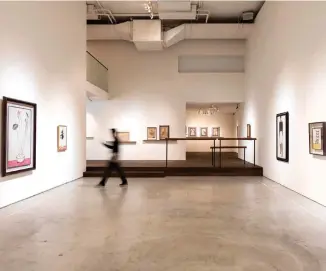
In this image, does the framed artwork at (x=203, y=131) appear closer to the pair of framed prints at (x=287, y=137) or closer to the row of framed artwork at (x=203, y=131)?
the row of framed artwork at (x=203, y=131)

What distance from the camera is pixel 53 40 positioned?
886 cm

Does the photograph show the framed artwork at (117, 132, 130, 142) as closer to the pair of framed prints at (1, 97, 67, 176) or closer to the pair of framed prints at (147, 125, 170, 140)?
the pair of framed prints at (147, 125, 170, 140)

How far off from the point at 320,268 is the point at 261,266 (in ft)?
1.91

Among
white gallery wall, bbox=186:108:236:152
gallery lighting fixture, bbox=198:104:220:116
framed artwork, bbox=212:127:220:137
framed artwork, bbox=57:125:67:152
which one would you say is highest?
gallery lighting fixture, bbox=198:104:220:116

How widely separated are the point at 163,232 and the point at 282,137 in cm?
582

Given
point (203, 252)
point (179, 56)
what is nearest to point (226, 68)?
point (179, 56)

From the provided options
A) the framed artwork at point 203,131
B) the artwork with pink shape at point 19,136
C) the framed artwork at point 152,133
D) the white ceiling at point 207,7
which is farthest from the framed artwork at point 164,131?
the artwork with pink shape at point 19,136

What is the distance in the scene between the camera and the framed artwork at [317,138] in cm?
672

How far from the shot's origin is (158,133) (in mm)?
15758

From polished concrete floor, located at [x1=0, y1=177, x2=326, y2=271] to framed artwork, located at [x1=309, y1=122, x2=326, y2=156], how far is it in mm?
1060

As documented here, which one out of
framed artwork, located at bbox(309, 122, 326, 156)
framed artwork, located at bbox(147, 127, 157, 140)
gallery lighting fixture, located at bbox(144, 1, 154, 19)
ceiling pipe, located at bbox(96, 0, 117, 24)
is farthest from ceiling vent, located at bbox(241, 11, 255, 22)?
framed artwork, located at bbox(309, 122, 326, 156)

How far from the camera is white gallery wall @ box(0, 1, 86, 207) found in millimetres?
6781

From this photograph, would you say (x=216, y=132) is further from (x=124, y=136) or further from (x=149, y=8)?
(x=149, y=8)

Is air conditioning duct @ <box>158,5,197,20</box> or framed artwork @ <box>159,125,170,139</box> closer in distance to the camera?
air conditioning duct @ <box>158,5,197,20</box>
